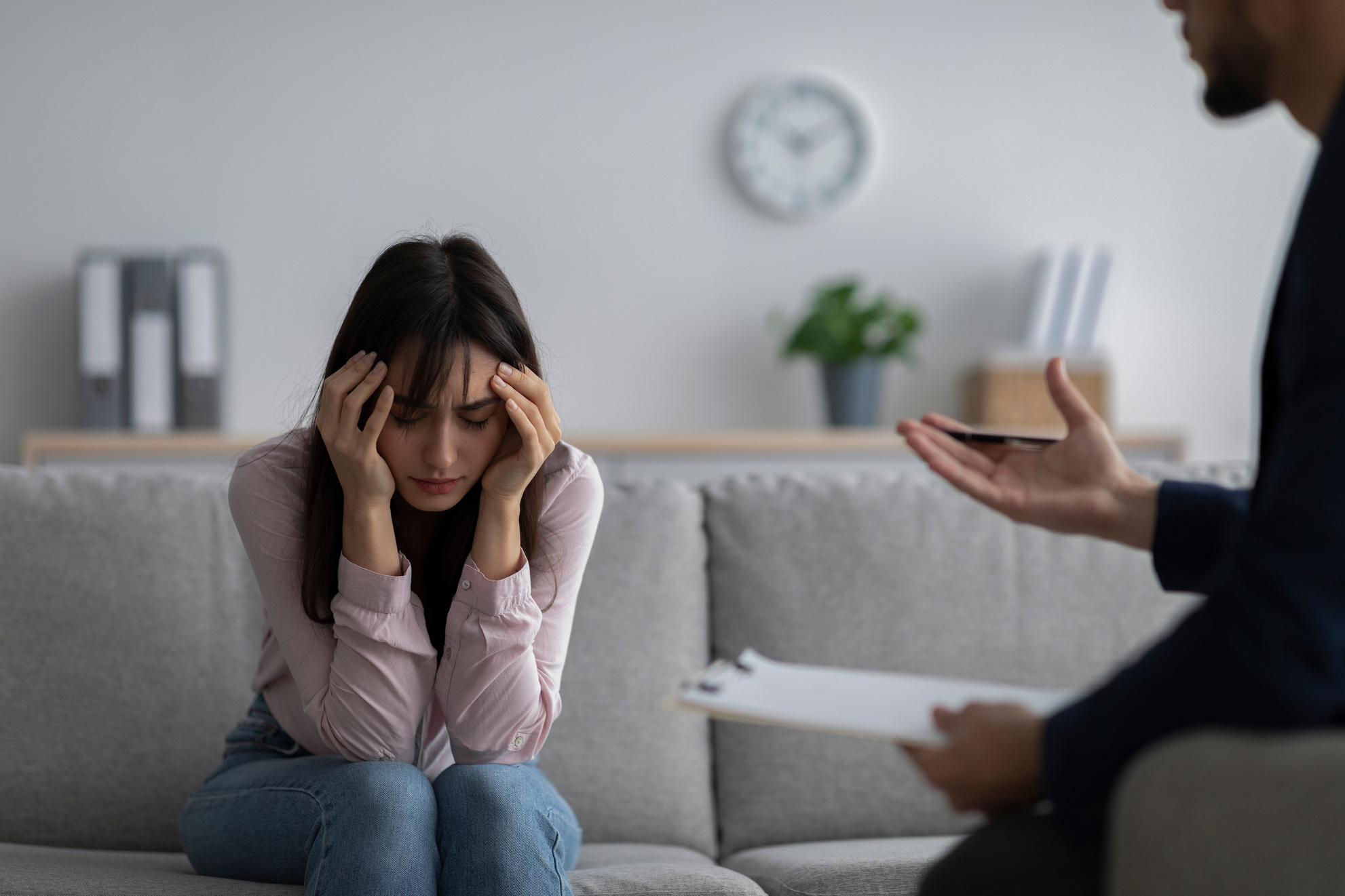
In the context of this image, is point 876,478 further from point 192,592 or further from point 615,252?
point 615,252

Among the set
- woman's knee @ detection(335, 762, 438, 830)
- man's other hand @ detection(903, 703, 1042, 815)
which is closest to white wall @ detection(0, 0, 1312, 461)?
woman's knee @ detection(335, 762, 438, 830)

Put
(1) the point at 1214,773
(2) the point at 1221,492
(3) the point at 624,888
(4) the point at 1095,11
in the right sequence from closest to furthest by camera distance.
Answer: (1) the point at 1214,773 < (2) the point at 1221,492 < (3) the point at 624,888 < (4) the point at 1095,11

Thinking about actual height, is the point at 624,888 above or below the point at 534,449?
below

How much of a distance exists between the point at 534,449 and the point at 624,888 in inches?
19.0

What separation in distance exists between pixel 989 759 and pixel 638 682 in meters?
0.91

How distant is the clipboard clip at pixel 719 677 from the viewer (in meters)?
0.78

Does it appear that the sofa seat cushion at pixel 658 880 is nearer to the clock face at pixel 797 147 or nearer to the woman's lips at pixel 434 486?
the woman's lips at pixel 434 486

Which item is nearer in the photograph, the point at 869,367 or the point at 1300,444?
the point at 1300,444

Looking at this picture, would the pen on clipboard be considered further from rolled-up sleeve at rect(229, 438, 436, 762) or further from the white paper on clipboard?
rolled-up sleeve at rect(229, 438, 436, 762)

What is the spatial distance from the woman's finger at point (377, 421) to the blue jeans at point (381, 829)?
333 millimetres

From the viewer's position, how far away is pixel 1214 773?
2.03ft

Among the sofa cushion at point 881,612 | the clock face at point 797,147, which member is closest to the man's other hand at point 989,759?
the sofa cushion at point 881,612

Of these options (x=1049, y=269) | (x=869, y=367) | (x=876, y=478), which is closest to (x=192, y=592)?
(x=876, y=478)

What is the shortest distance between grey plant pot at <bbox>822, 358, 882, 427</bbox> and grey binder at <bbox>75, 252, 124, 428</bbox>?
1.92 metres
